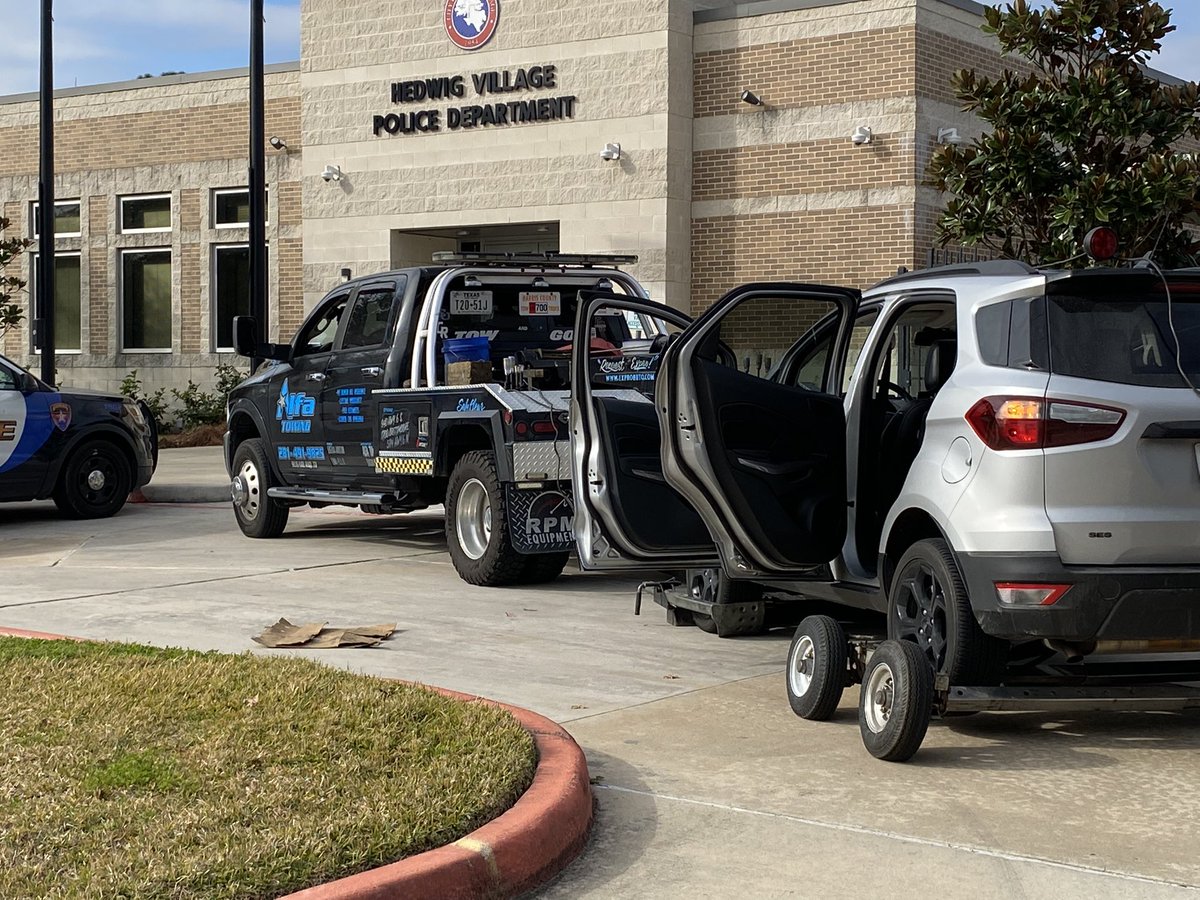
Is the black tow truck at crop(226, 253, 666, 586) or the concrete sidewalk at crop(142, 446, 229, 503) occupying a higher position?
the black tow truck at crop(226, 253, 666, 586)

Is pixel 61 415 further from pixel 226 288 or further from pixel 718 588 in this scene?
pixel 226 288

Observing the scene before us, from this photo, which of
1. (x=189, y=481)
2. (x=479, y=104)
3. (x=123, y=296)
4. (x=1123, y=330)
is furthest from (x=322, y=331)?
(x=123, y=296)

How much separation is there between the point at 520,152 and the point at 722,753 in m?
18.6

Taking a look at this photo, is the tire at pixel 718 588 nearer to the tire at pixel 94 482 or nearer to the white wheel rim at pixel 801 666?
the white wheel rim at pixel 801 666

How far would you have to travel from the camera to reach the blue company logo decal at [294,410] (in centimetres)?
1312

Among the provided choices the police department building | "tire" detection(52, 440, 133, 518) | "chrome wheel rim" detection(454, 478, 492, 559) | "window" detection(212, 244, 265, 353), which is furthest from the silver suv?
"window" detection(212, 244, 265, 353)

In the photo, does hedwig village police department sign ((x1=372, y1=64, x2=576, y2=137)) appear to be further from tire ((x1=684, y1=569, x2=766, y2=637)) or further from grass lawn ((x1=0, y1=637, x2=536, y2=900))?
grass lawn ((x1=0, y1=637, x2=536, y2=900))

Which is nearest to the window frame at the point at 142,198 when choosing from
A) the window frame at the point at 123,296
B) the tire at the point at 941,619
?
the window frame at the point at 123,296

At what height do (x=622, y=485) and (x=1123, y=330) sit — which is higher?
(x=1123, y=330)

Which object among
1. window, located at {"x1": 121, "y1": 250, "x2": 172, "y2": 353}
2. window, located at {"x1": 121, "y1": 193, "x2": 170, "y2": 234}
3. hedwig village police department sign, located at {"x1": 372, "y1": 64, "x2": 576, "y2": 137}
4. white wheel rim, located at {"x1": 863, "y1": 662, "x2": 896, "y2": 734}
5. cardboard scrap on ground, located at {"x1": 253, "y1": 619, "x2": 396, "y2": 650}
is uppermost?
hedwig village police department sign, located at {"x1": 372, "y1": 64, "x2": 576, "y2": 137}

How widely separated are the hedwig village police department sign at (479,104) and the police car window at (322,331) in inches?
432

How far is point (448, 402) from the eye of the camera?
36.6ft

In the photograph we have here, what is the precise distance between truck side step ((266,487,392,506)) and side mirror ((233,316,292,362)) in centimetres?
109

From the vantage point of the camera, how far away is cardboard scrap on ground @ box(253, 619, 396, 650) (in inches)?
342
